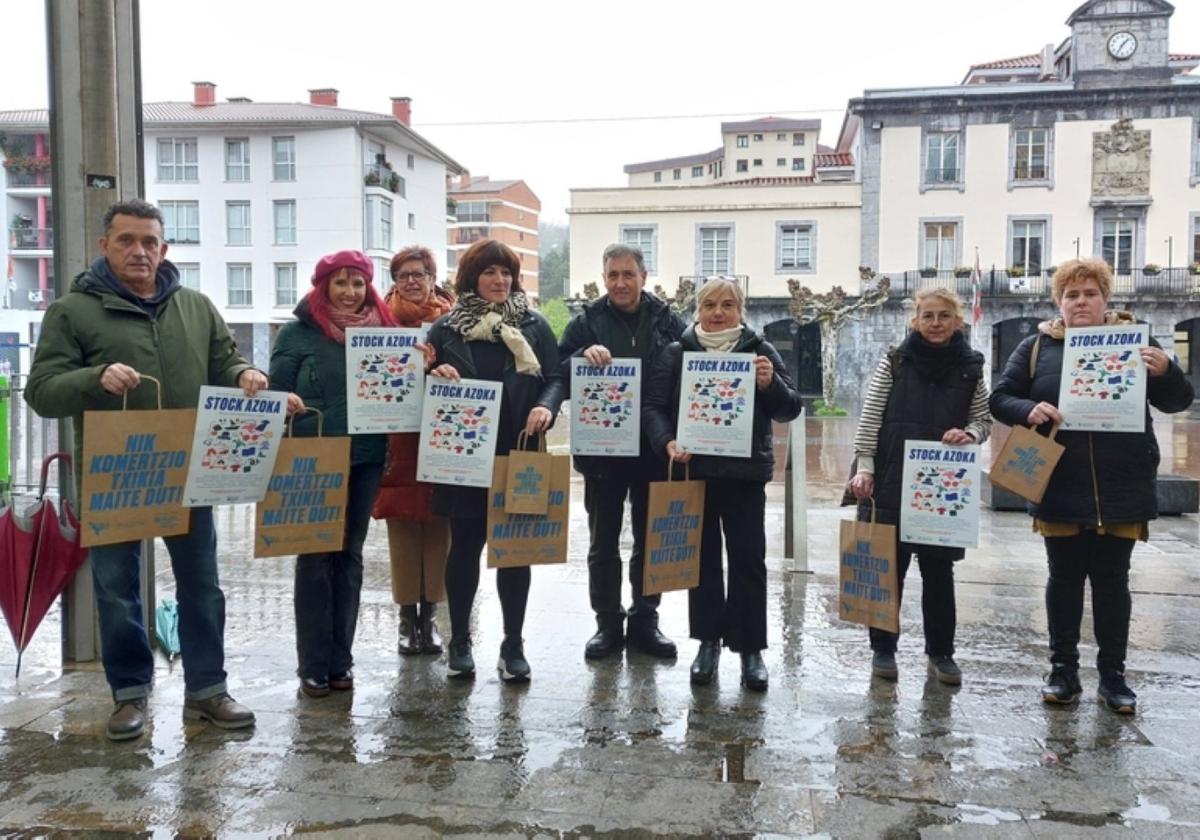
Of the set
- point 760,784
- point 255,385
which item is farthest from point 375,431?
point 760,784

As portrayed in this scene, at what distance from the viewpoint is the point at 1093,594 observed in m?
4.17

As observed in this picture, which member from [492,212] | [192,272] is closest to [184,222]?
[192,272]

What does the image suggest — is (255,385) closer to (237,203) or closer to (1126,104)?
(1126,104)

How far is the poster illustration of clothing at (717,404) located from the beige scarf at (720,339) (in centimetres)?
7

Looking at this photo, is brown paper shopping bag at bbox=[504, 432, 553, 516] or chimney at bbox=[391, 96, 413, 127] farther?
chimney at bbox=[391, 96, 413, 127]

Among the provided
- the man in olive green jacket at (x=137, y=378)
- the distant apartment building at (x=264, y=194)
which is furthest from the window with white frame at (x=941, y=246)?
the man in olive green jacket at (x=137, y=378)

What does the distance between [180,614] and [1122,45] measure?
40.8 m

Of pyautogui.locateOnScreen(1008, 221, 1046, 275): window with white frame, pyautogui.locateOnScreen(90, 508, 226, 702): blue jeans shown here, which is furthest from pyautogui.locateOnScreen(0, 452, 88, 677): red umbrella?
pyautogui.locateOnScreen(1008, 221, 1046, 275): window with white frame

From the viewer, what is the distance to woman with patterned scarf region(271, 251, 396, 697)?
4.15m

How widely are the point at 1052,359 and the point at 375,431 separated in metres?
2.97

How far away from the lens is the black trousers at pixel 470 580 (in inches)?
172

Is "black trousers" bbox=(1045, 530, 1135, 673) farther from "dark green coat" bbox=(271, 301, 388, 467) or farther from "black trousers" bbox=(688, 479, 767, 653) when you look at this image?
"dark green coat" bbox=(271, 301, 388, 467)

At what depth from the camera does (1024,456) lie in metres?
4.12

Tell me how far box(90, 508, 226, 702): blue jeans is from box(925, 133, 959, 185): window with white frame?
35982 mm
